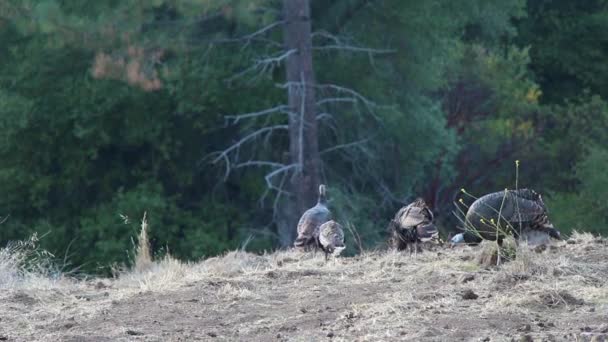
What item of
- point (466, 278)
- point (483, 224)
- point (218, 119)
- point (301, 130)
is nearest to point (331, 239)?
point (483, 224)

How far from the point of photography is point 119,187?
26.6 meters

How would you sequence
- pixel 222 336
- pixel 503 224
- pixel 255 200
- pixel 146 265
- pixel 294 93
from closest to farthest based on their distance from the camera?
pixel 222 336 < pixel 503 224 < pixel 146 265 < pixel 294 93 < pixel 255 200

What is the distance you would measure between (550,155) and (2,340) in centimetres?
2501

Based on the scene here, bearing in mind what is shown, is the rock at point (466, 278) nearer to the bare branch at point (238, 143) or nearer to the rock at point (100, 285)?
the rock at point (100, 285)

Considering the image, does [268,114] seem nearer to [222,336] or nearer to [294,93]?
[294,93]

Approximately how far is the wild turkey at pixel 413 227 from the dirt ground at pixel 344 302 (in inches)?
10.0

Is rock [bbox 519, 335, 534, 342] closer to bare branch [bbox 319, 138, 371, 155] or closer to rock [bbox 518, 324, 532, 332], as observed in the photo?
rock [bbox 518, 324, 532, 332]

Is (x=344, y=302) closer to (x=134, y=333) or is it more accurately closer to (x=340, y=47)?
(x=134, y=333)

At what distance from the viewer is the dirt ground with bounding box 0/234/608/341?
729 centimetres

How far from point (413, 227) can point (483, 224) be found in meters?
0.89

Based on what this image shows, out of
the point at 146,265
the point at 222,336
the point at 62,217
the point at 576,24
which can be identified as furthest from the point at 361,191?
→ the point at 222,336

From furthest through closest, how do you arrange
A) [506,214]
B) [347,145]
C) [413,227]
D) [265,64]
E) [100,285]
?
[347,145] → [265,64] → [413,227] → [100,285] → [506,214]

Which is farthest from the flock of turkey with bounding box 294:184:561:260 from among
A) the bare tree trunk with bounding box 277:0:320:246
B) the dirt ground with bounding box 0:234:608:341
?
the bare tree trunk with bounding box 277:0:320:246

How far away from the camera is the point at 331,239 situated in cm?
1080
